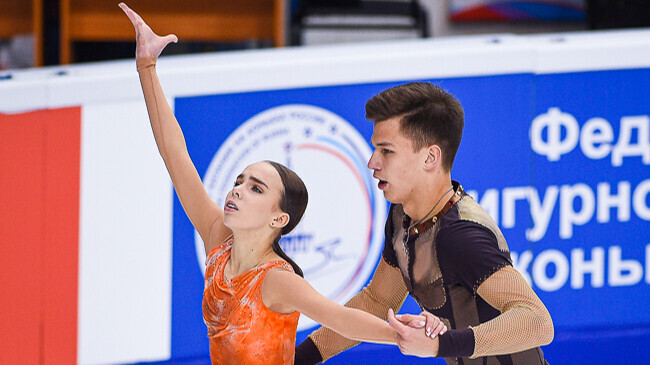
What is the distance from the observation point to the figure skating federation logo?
9.59 ft

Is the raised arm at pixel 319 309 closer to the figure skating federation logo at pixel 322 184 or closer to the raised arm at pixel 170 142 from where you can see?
the raised arm at pixel 170 142

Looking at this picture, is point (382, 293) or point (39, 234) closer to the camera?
point (382, 293)

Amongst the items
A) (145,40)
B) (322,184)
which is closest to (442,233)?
(145,40)

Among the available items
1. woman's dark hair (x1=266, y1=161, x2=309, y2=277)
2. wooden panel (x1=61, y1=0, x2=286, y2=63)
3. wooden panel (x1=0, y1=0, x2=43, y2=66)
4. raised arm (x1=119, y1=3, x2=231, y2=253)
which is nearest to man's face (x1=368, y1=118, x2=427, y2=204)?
woman's dark hair (x1=266, y1=161, x2=309, y2=277)

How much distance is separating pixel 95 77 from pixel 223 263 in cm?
99

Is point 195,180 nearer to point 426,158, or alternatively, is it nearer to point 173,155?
point 173,155

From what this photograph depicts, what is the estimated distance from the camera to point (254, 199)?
2.02 metres

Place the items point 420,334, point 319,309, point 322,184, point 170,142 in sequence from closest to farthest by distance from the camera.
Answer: point 420,334 < point 319,309 < point 170,142 < point 322,184

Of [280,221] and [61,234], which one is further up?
[61,234]

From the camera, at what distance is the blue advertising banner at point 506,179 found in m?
2.92

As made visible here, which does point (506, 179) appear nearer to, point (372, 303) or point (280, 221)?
point (372, 303)

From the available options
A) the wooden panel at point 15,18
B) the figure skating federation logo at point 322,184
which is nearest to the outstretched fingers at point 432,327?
the figure skating federation logo at point 322,184

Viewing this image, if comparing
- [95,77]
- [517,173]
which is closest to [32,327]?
[95,77]

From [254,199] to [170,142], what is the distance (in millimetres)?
290
